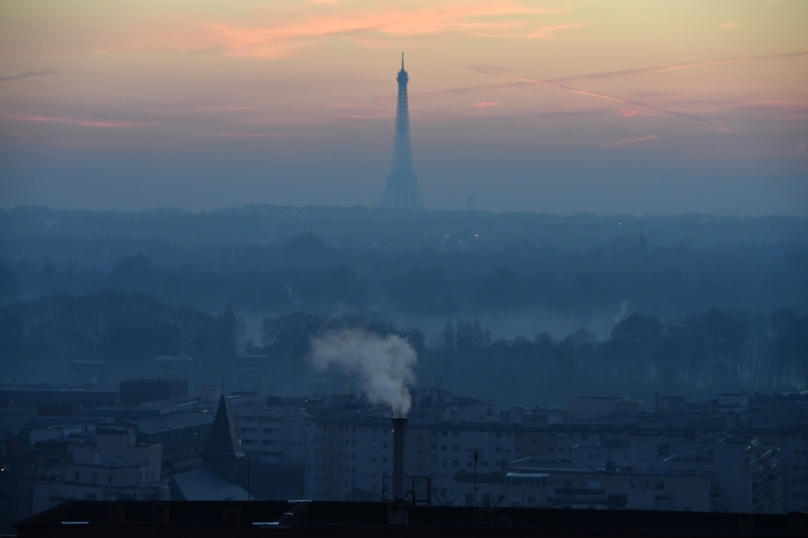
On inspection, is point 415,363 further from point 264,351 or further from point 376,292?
point 376,292

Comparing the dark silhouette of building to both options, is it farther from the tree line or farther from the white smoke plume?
the tree line

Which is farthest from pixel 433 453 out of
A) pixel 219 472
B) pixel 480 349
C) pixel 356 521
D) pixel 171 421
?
pixel 480 349

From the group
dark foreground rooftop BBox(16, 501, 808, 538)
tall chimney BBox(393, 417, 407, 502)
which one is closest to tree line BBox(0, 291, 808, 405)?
tall chimney BBox(393, 417, 407, 502)

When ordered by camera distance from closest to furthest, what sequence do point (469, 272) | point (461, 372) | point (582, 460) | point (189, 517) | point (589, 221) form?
point (189, 517), point (582, 460), point (461, 372), point (469, 272), point (589, 221)

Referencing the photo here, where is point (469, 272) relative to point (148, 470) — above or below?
above

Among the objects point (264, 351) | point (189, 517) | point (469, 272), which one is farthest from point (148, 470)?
point (469, 272)
